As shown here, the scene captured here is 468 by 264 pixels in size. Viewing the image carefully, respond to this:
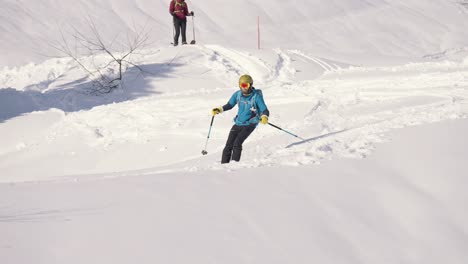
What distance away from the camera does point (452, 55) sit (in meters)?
21.4

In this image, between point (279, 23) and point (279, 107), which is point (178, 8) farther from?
point (279, 23)

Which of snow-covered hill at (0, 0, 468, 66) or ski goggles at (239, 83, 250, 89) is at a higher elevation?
snow-covered hill at (0, 0, 468, 66)

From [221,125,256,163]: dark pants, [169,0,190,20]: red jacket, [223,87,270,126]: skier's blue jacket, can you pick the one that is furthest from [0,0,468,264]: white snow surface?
[169,0,190,20]: red jacket

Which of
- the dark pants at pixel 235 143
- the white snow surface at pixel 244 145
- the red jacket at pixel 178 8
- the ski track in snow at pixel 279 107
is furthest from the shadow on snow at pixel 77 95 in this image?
the dark pants at pixel 235 143

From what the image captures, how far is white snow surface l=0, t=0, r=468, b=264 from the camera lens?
136 inches

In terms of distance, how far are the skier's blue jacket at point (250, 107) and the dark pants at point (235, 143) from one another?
9cm

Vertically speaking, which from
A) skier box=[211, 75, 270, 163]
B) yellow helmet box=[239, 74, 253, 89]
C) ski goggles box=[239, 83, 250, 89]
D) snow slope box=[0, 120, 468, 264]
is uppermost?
yellow helmet box=[239, 74, 253, 89]

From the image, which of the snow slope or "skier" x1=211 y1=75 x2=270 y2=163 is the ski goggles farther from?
the snow slope

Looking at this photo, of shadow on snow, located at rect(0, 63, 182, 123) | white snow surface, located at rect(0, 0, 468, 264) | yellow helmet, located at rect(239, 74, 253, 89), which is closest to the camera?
white snow surface, located at rect(0, 0, 468, 264)

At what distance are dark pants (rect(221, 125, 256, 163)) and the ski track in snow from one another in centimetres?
15

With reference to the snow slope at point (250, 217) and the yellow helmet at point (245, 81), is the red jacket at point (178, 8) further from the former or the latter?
the snow slope at point (250, 217)

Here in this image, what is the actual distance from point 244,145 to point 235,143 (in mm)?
1849

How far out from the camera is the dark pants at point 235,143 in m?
7.65

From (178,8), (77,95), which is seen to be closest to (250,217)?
(77,95)
